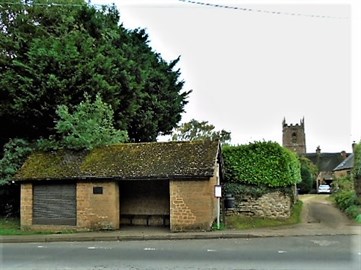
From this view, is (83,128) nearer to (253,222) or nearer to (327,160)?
(253,222)

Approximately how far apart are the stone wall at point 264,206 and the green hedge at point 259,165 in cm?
60

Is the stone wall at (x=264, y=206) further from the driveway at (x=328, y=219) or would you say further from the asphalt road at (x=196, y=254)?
the asphalt road at (x=196, y=254)

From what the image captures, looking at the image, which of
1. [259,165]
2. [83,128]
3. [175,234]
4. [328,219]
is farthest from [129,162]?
[328,219]

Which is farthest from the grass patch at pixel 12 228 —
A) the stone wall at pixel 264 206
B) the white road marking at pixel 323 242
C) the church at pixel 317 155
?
the church at pixel 317 155

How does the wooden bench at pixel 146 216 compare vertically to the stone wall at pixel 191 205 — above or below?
below

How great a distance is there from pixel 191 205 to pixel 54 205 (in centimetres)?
594

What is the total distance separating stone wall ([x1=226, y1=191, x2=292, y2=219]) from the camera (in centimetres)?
1936

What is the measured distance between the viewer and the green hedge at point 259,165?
64.0 ft

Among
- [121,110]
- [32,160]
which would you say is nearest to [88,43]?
[121,110]

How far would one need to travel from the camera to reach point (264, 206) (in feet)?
63.8

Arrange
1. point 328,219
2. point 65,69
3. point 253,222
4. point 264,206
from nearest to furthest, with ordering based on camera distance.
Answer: point 253,222
point 328,219
point 264,206
point 65,69

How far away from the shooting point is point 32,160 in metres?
19.5

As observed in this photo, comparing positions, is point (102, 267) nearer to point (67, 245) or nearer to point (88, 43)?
point (67, 245)

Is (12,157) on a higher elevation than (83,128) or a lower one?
→ lower
